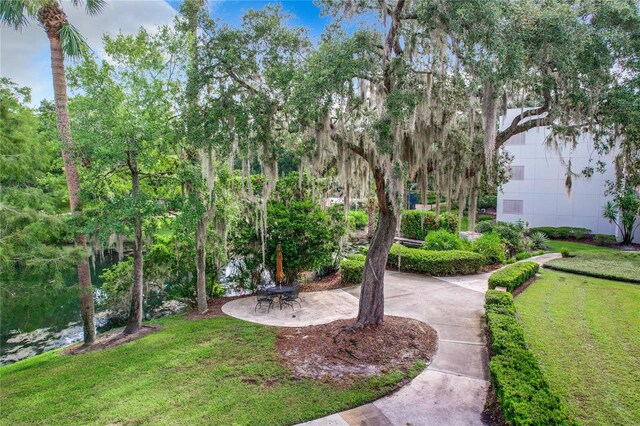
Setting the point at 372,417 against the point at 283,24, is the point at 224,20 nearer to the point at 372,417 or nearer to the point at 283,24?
the point at 283,24

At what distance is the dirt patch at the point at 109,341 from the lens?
8828 millimetres

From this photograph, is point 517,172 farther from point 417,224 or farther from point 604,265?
point 604,265

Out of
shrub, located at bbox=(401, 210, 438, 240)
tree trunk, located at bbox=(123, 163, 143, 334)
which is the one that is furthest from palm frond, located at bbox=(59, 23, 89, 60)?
shrub, located at bbox=(401, 210, 438, 240)

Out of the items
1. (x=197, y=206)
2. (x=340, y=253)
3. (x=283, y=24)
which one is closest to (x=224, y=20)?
(x=283, y=24)

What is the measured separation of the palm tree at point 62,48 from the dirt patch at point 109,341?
95cm

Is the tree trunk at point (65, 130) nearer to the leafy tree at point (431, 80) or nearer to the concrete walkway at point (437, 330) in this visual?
the concrete walkway at point (437, 330)

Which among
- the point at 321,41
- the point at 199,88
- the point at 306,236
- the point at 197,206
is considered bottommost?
the point at 306,236

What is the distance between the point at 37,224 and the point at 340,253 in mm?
9209

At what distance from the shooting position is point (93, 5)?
29.0 ft

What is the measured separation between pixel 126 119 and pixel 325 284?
322 inches

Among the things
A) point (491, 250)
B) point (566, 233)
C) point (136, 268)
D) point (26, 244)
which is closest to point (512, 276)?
point (491, 250)

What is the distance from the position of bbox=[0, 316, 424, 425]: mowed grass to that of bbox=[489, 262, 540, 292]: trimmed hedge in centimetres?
512

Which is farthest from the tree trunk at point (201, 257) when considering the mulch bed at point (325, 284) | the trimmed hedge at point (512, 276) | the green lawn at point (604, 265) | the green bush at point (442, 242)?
the green lawn at point (604, 265)

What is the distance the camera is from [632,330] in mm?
7652
